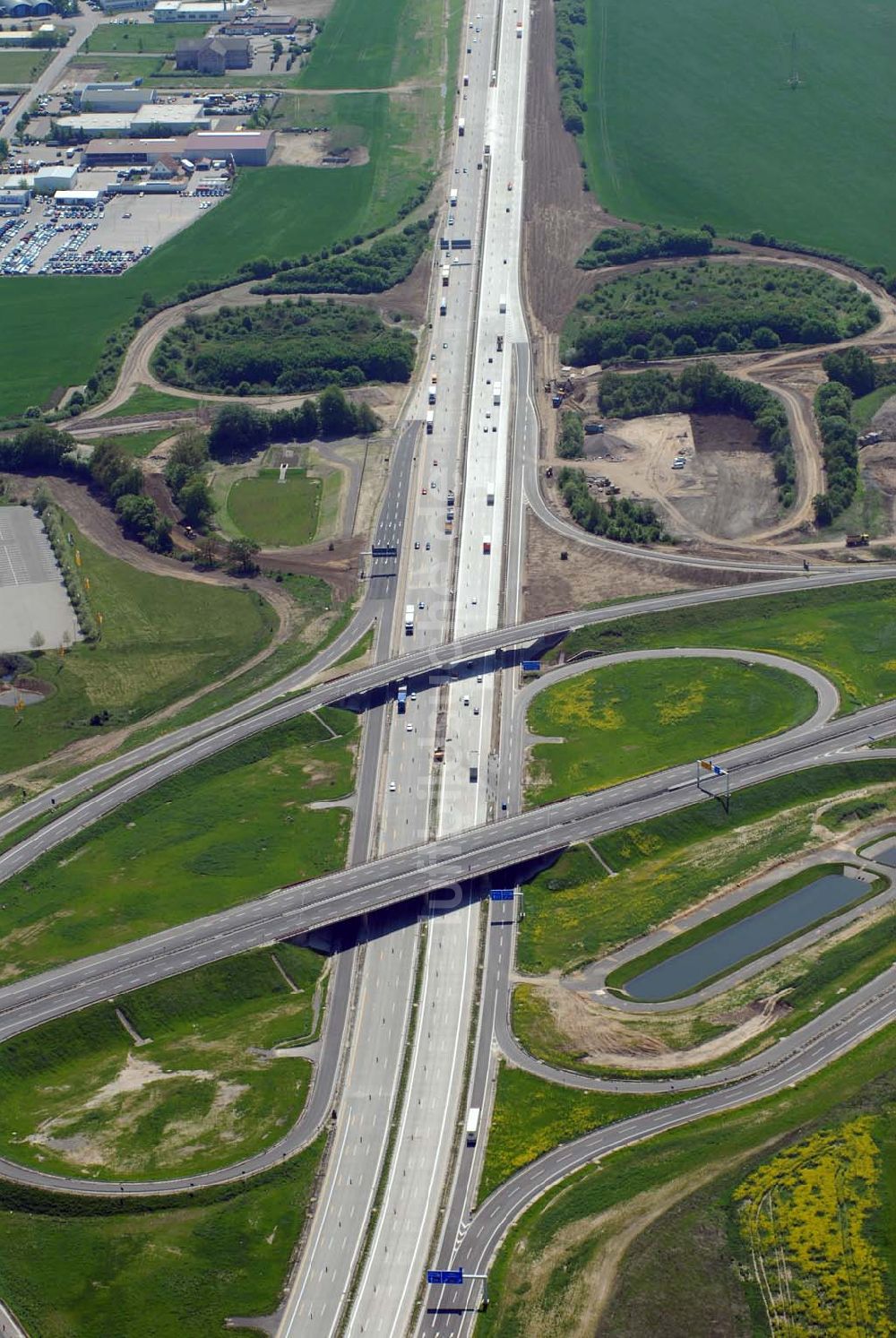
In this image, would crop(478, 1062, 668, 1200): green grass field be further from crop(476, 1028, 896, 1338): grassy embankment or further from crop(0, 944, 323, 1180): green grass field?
crop(0, 944, 323, 1180): green grass field

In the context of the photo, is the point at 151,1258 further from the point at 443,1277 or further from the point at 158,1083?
the point at 443,1277

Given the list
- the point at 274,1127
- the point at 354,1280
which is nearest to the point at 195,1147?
the point at 274,1127

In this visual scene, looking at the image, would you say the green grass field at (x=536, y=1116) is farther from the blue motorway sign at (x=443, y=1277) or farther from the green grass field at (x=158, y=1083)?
the green grass field at (x=158, y=1083)

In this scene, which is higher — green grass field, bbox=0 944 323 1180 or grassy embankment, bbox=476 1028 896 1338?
green grass field, bbox=0 944 323 1180

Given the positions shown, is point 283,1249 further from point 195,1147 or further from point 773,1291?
point 773,1291

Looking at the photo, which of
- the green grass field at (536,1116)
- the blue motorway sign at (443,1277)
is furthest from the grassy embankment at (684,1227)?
the green grass field at (536,1116)

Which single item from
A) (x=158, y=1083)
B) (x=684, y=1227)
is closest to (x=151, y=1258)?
(x=158, y=1083)

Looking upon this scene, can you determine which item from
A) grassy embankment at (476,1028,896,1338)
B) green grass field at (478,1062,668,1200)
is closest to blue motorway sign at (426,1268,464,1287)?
grassy embankment at (476,1028,896,1338)
